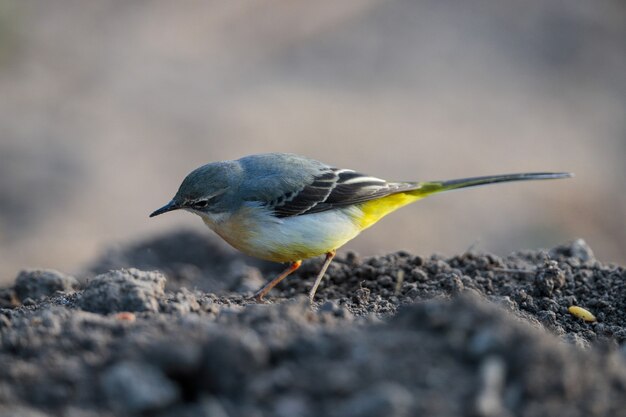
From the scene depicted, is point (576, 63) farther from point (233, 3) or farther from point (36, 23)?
point (36, 23)

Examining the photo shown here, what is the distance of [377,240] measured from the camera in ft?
56.6

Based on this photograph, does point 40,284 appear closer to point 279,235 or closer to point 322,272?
point 279,235

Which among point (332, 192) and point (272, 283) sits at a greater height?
point (332, 192)

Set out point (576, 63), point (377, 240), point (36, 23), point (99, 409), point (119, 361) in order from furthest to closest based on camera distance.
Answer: point (576, 63), point (36, 23), point (377, 240), point (119, 361), point (99, 409)

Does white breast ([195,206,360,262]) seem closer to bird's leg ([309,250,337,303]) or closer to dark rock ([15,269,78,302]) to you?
bird's leg ([309,250,337,303])

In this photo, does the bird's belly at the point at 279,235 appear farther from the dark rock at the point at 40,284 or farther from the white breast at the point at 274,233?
the dark rock at the point at 40,284

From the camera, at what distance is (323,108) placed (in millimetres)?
23688

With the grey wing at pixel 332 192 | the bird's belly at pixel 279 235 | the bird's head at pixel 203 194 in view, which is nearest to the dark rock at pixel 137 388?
the bird's belly at pixel 279 235

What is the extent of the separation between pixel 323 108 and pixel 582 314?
16.9 meters

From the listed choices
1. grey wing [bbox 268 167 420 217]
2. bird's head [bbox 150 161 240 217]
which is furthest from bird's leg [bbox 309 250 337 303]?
bird's head [bbox 150 161 240 217]

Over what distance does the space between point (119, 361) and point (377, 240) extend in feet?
42.0

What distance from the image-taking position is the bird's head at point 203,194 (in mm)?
8398

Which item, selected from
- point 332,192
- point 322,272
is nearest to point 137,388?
point 322,272

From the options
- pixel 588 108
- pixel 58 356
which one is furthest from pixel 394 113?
pixel 58 356
